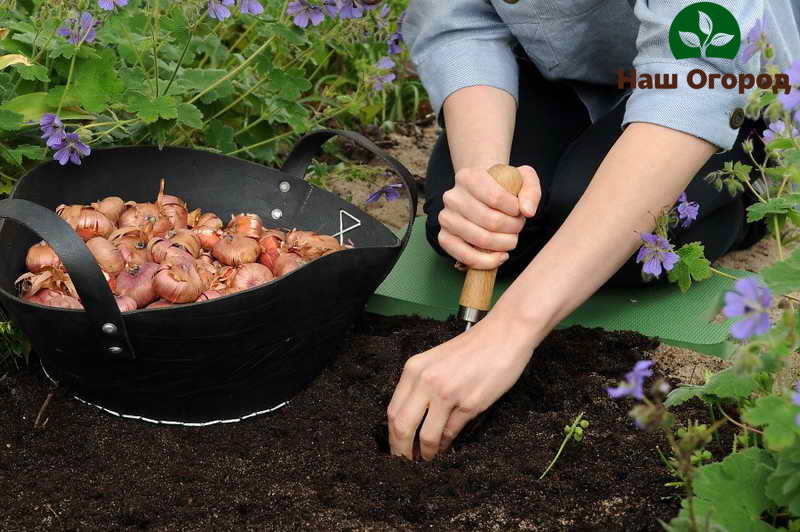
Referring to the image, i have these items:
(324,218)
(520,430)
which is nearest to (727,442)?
(520,430)

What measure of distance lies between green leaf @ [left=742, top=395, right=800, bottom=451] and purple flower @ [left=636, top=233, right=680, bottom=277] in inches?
14.8

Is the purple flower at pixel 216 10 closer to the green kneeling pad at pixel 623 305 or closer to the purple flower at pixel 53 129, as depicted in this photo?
the purple flower at pixel 53 129

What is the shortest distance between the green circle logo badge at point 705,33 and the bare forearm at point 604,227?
14cm

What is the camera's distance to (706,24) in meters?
1.35

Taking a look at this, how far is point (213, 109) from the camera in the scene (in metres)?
1.97

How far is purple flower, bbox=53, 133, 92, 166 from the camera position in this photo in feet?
4.80

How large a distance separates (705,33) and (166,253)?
889 millimetres

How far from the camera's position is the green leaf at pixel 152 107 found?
151cm

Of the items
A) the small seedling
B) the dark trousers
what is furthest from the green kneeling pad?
the small seedling

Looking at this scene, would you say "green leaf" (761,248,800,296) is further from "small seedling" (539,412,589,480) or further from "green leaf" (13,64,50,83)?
"green leaf" (13,64,50,83)

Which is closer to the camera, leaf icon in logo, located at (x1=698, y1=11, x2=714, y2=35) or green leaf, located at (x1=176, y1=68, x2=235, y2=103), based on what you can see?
leaf icon in logo, located at (x1=698, y1=11, x2=714, y2=35)

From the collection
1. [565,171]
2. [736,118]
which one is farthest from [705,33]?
[565,171]

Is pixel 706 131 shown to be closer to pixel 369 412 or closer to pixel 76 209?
pixel 369 412

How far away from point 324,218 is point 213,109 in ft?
1.63
